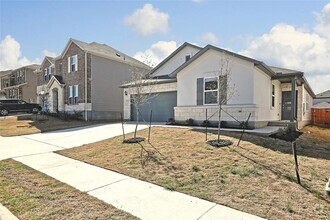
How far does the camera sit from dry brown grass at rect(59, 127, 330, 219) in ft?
14.4

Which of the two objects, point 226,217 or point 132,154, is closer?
point 226,217

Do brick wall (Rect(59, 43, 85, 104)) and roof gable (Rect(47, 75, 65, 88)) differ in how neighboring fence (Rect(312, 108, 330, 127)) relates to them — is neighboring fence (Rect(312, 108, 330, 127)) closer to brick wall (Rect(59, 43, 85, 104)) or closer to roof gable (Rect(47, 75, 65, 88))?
brick wall (Rect(59, 43, 85, 104))

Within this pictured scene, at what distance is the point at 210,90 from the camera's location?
14258mm

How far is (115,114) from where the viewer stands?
2570 centimetres

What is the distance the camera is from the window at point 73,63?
24.8m

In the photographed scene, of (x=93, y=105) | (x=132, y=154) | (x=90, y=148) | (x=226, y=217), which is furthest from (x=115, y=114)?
(x=226, y=217)

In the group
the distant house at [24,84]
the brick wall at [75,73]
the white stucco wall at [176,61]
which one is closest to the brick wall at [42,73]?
the brick wall at [75,73]

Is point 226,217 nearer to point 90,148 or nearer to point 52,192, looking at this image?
point 52,192

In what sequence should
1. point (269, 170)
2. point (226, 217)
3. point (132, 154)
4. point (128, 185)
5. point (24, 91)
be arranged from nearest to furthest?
point (226, 217)
point (128, 185)
point (269, 170)
point (132, 154)
point (24, 91)

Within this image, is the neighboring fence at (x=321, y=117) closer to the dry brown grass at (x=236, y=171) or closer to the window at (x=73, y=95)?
the dry brown grass at (x=236, y=171)

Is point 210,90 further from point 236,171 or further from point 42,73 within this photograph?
point 42,73

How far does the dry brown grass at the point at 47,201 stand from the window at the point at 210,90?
1027 centimetres

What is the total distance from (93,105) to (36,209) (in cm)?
2020

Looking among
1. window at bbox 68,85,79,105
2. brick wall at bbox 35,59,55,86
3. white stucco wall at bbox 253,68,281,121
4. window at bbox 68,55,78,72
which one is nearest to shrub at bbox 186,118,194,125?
white stucco wall at bbox 253,68,281,121
